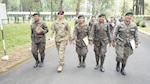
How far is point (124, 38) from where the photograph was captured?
7.17 metres

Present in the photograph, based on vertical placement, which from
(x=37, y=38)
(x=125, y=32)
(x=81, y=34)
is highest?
(x=125, y=32)

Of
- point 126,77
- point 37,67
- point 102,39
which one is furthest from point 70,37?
point 126,77

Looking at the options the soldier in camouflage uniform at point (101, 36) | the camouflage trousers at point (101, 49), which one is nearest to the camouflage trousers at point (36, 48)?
the soldier in camouflage uniform at point (101, 36)

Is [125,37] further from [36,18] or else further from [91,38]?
[36,18]

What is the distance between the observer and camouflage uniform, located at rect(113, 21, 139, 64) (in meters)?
7.10

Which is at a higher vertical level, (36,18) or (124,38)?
(36,18)

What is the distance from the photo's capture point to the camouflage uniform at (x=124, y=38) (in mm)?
7098

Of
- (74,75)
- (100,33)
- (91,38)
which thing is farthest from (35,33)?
(100,33)

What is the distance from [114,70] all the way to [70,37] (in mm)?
1906

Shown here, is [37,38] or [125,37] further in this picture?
[37,38]

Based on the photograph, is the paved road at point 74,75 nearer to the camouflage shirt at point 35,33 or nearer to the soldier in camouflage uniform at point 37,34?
the soldier in camouflage uniform at point 37,34

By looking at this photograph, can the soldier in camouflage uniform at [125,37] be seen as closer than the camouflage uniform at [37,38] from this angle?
Yes

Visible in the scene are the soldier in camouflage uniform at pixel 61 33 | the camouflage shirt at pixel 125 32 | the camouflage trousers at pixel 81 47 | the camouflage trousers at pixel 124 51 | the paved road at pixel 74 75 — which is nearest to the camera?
the paved road at pixel 74 75

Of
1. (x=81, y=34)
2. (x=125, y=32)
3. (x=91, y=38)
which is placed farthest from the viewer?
(x=81, y=34)
